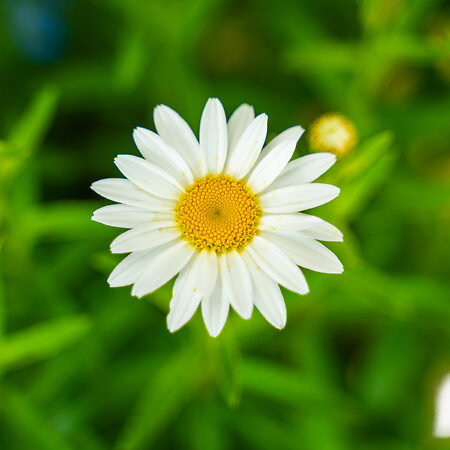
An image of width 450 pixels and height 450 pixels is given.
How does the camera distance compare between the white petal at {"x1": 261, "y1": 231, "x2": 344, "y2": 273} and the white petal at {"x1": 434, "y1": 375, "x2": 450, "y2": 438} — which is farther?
the white petal at {"x1": 434, "y1": 375, "x2": 450, "y2": 438}

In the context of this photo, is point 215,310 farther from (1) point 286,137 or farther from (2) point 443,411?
(2) point 443,411

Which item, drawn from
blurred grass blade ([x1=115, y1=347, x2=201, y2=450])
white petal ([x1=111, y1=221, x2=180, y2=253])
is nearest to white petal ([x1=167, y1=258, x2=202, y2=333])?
white petal ([x1=111, y1=221, x2=180, y2=253])

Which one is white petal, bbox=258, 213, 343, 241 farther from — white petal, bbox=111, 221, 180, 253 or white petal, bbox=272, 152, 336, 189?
white petal, bbox=111, 221, 180, 253

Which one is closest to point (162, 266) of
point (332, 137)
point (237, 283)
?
point (237, 283)

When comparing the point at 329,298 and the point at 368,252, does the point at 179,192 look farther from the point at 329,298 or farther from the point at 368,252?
the point at 368,252

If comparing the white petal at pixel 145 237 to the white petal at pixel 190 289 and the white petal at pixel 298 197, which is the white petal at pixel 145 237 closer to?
the white petal at pixel 190 289

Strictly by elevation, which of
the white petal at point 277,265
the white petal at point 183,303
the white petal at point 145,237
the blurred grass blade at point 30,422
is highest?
the white petal at point 277,265

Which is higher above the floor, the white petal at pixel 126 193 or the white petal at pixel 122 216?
the white petal at pixel 126 193

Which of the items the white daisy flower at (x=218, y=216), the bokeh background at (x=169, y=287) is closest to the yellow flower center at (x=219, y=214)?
the white daisy flower at (x=218, y=216)
